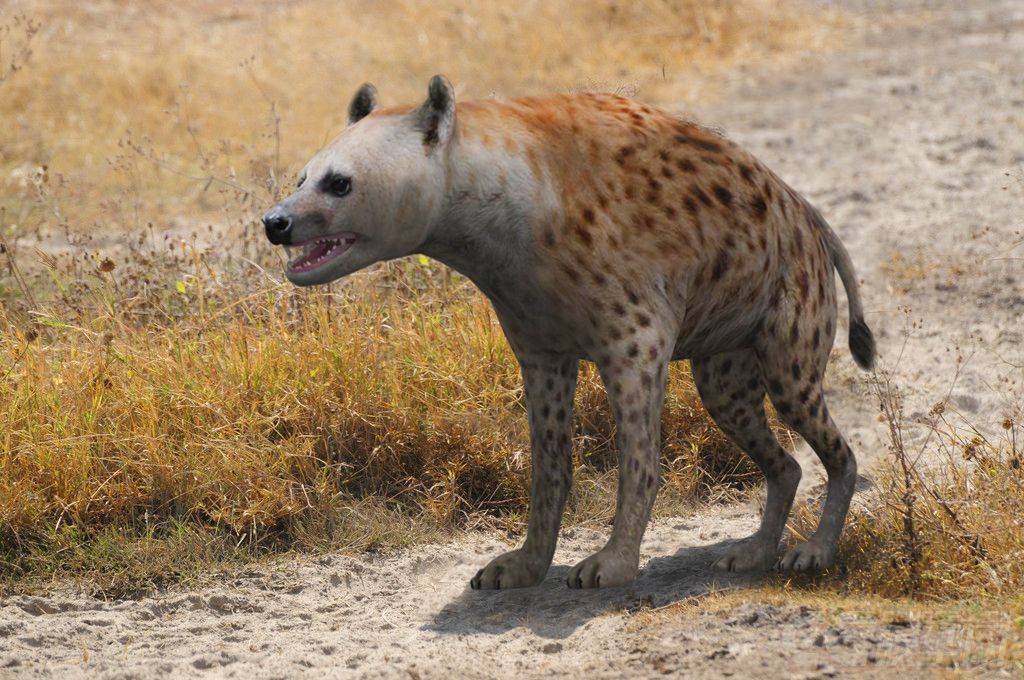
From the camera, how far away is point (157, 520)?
4984 mm

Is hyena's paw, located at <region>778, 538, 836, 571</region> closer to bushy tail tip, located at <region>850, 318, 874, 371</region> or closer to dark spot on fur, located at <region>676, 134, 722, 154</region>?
bushy tail tip, located at <region>850, 318, 874, 371</region>

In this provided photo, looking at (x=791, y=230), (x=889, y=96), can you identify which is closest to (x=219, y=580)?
(x=791, y=230)

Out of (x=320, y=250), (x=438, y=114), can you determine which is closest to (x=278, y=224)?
(x=320, y=250)

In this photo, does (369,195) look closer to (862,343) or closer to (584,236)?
(584,236)

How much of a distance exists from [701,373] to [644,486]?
68 centimetres

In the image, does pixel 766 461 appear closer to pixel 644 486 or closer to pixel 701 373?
pixel 701 373

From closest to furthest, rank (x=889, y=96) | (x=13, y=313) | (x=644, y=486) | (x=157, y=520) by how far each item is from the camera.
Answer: (x=644, y=486) → (x=157, y=520) → (x=13, y=313) → (x=889, y=96)

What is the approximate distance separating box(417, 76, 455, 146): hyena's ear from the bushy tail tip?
166 cm

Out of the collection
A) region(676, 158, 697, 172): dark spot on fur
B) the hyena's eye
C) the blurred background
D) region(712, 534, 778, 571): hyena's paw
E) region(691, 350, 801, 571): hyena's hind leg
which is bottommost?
region(712, 534, 778, 571): hyena's paw

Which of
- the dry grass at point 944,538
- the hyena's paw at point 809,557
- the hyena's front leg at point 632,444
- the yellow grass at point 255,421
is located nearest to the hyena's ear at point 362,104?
the hyena's front leg at point 632,444

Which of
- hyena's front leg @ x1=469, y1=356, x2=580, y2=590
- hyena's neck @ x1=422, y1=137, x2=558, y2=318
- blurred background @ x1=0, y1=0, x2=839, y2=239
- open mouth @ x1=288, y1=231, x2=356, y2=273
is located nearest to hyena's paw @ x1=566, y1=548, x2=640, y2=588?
hyena's front leg @ x1=469, y1=356, x2=580, y2=590

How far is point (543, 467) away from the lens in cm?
458

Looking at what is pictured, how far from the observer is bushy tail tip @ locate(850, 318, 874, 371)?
4.87 m

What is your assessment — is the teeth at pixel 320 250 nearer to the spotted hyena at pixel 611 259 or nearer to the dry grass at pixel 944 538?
the spotted hyena at pixel 611 259
